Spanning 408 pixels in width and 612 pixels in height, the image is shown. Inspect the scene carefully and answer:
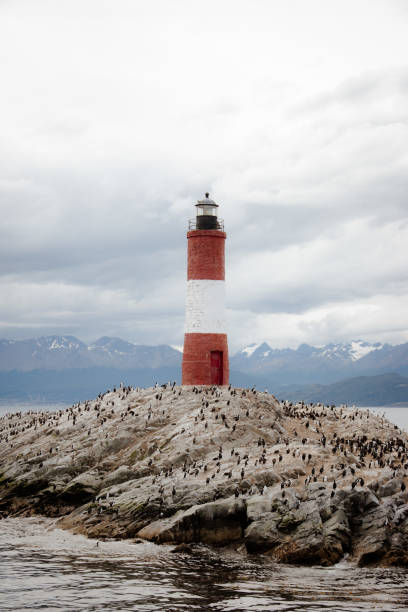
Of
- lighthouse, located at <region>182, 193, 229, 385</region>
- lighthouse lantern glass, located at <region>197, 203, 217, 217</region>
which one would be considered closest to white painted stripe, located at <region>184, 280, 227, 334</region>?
lighthouse, located at <region>182, 193, 229, 385</region>

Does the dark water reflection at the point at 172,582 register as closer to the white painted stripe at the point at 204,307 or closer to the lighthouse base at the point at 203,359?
the lighthouse base at the point at 203,359

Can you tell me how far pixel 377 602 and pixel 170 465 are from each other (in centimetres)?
1687

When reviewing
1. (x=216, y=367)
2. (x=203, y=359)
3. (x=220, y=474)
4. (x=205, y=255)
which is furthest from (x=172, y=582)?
(x=205, y=255)

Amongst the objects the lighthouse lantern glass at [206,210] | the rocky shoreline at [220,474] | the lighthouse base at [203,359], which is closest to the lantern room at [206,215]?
the lighthouse lantern glass at [206,210]

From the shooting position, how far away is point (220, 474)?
35500mm

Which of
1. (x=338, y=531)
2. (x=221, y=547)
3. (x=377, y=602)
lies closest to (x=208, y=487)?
(x=221, y=547)

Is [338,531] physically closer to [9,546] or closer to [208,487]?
[208,487]

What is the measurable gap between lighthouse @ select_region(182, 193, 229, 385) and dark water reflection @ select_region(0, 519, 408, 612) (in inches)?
848

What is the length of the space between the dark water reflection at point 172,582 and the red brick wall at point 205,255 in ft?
80.6

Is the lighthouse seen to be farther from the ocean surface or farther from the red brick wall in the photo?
the ocean surface

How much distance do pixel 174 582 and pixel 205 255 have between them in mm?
29702

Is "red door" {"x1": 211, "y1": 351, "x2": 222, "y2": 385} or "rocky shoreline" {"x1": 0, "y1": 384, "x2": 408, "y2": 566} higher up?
"red door" {"x1": 211, "y1": 351, "x2": 222, "y2": 385}

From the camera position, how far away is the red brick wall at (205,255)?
5250 cm

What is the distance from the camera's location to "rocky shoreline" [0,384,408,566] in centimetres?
3011
